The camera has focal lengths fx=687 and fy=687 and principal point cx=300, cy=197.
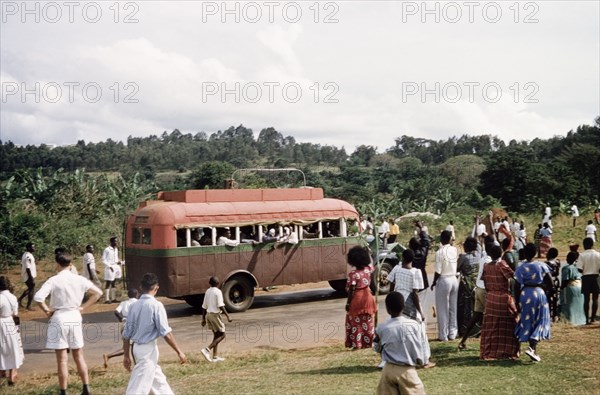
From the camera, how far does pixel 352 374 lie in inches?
361

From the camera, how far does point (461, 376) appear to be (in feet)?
28.8

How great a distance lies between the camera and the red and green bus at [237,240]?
49.4 ft

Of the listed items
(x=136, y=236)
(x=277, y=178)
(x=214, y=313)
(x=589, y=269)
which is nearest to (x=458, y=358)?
(x=214, y=313)

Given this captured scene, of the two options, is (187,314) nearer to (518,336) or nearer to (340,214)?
(340,214)

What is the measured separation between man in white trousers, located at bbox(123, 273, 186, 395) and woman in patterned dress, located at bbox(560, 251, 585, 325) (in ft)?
27.8

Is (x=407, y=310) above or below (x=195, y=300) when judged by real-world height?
above

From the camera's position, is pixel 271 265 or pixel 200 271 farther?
pixel 271 265

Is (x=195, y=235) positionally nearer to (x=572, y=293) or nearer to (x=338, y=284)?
(x=338, y=284)

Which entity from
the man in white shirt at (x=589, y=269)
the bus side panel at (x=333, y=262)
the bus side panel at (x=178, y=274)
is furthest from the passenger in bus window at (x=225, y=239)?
the man in white shirt at (x=589, y=269)

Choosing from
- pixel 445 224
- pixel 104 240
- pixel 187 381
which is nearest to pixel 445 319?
pixel 187 381

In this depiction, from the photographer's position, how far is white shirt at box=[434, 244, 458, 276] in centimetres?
1066

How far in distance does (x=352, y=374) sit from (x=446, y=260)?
8.63 ft

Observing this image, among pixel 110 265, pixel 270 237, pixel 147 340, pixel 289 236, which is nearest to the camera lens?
pixel 147 340

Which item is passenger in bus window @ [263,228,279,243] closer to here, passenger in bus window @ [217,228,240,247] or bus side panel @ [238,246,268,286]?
bus side panel @ [238,246,268,286]
